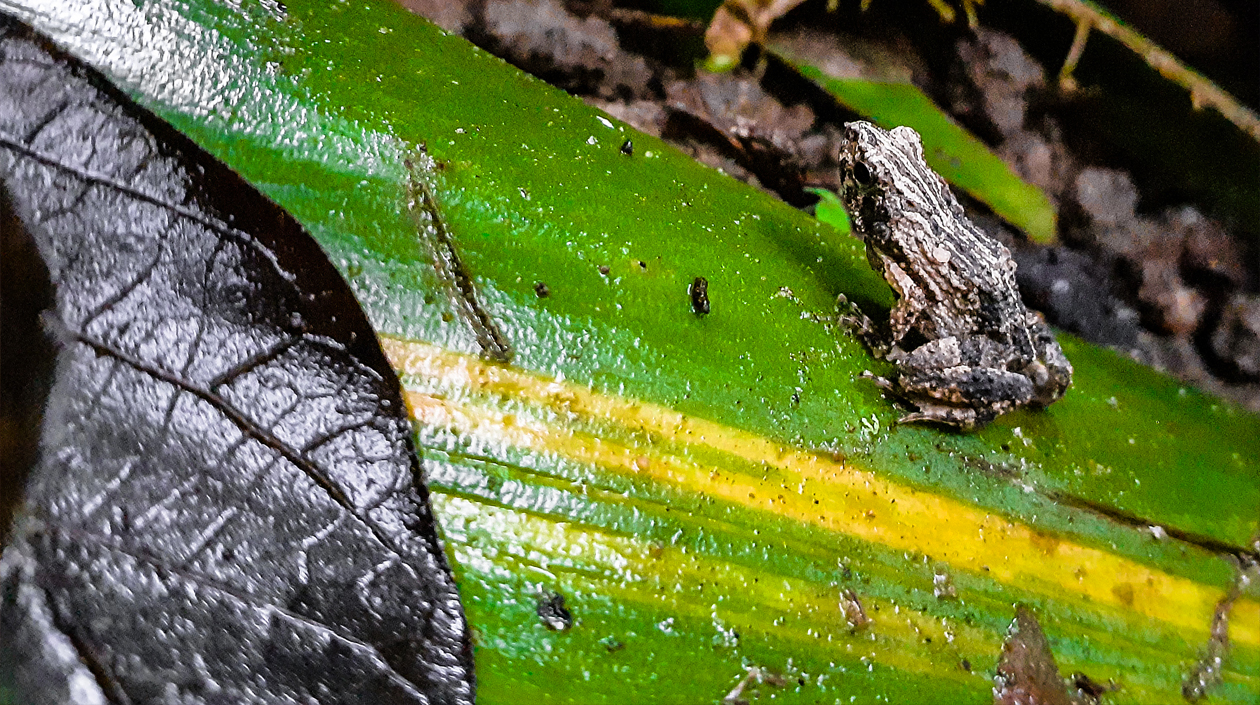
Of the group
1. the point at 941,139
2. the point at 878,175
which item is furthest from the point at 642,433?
the point at 941,139

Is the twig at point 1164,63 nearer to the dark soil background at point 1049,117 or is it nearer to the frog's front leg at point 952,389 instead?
the dark soil background at point 1049,117

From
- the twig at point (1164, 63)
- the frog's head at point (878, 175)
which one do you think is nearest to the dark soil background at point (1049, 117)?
the twig at point (1164, 63)

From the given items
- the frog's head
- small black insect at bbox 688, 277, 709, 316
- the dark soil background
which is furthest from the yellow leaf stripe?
the dark soil background

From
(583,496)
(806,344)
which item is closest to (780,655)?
(583,496)

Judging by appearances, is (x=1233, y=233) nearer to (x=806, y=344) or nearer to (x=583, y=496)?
(x=806, y=344)

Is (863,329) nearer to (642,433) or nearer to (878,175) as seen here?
(878,175)

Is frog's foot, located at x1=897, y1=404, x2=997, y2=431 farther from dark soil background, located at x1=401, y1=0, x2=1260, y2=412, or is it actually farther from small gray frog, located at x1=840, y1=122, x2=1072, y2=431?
dark soil background, located at x1=401, y1=0, x2=1260, y2=412
